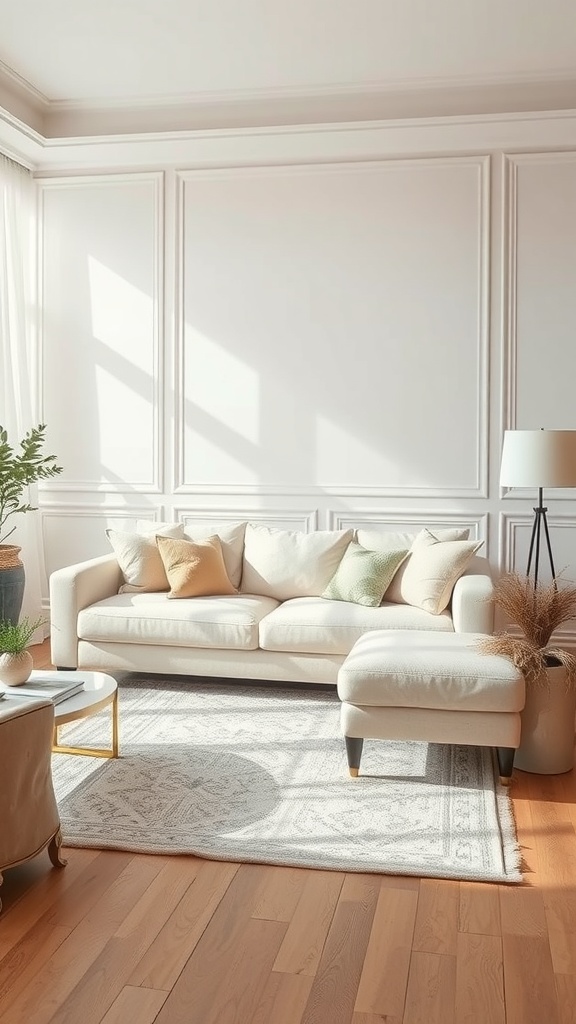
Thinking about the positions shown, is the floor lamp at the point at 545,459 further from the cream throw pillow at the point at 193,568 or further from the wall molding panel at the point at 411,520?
the cream throw pillow at the point at 193,568

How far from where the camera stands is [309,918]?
89.8 inches

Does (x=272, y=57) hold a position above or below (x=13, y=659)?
above

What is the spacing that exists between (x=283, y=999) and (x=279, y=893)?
0.47m

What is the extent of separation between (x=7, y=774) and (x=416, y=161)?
4220 mm

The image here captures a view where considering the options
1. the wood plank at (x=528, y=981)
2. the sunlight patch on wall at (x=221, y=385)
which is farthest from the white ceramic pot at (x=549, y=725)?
the sunlight patch on wall at (x=221, y=385)

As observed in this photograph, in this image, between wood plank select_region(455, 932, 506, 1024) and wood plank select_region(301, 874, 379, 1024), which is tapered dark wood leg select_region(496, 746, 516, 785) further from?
wood plank select_region(455, 932, 506, 1024)

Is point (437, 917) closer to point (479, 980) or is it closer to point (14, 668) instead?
point (479, 980)

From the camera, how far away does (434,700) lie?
10.3 feet

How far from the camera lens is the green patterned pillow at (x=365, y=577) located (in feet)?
14.5

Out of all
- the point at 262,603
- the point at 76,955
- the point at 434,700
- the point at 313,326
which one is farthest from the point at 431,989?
the point at 313,326

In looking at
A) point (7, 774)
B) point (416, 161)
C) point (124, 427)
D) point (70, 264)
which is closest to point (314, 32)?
point (416, 161)

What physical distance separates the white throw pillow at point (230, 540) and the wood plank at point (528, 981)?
2936 millimetres

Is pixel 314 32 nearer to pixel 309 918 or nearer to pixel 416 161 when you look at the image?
pixel 416 161

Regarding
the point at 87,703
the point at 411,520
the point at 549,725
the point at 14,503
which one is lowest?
the point at 549,725
